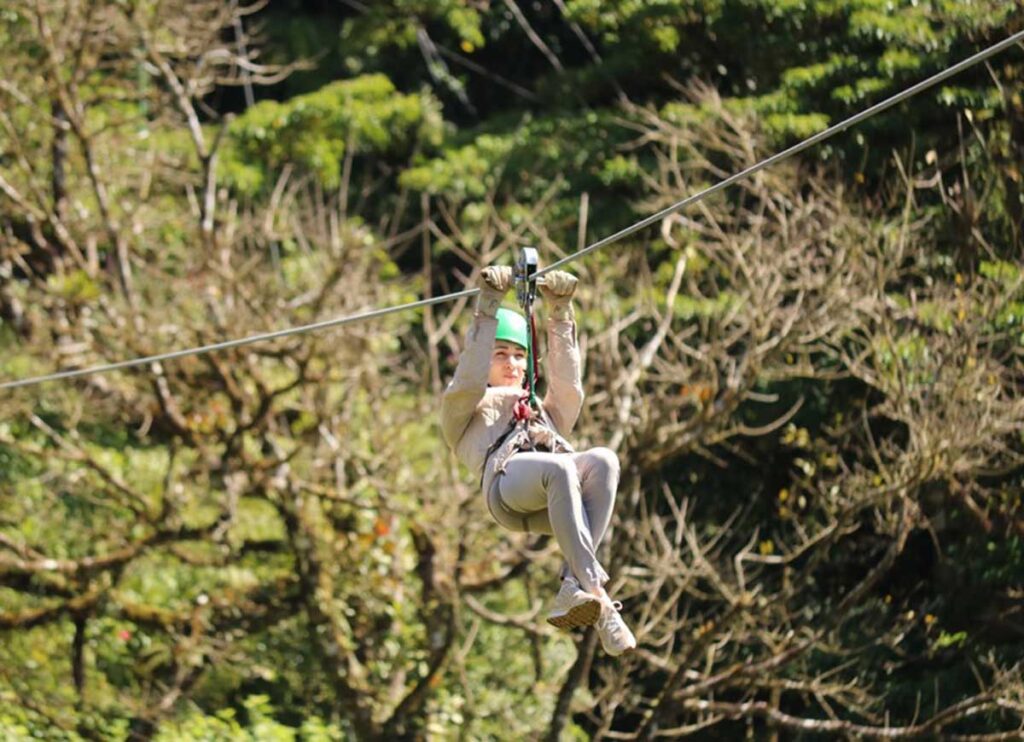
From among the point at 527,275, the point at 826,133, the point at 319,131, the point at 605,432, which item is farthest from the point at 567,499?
the point at 319,131

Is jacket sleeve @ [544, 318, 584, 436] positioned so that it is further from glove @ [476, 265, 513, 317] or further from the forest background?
the forest background

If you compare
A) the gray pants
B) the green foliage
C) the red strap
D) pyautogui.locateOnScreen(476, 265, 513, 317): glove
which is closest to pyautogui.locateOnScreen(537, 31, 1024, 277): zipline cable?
pyautogui.locateOnScreen(476, 265, 513, 317): glove

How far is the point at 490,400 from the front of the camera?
16.4ft

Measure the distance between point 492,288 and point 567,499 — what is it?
673 mm

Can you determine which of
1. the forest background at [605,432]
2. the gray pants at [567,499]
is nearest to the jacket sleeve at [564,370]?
the gray pants at [567,499]

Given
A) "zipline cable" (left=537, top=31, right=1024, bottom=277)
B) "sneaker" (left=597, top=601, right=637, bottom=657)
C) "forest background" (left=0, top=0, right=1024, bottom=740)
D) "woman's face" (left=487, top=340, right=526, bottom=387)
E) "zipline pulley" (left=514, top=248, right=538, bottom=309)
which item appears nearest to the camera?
"zipline cable" (left=537, top=31, right=1024, bottom=277)

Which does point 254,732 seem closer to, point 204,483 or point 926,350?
point 204,483

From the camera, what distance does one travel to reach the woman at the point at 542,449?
4449mm

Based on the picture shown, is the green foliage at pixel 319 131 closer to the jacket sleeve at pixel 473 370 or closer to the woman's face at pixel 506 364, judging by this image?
the woman's face at pixel 506 364

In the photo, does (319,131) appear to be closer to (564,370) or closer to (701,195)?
(564,370)

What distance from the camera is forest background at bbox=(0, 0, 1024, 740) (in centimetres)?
951

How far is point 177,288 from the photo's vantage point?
1173cm

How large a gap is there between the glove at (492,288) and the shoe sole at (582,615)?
3.02 ft

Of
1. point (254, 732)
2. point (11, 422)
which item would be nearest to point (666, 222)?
point (254, 732)
